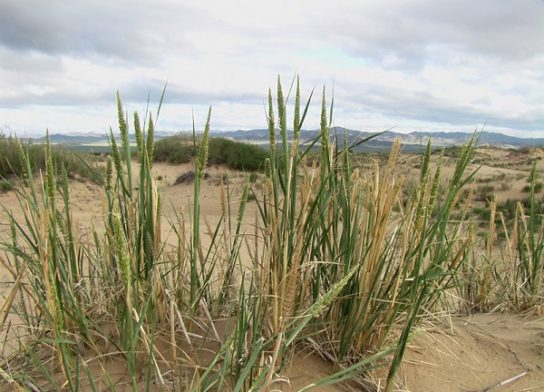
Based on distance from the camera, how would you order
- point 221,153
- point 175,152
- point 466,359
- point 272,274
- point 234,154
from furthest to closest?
point 175,152, point 221,153, point 234,154, point 466,359, point 272,274

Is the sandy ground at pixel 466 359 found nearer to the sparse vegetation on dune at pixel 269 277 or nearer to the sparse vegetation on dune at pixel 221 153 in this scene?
the sparse vegetation on dune at pixel 269 277

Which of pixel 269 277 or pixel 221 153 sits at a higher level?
pixel 269 277

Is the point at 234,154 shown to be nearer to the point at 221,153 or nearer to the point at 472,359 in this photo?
the point at 221,153

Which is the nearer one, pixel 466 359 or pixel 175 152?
pixel 466 359

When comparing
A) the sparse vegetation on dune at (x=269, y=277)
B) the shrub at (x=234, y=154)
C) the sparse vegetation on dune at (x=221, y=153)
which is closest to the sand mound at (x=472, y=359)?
→ the sparse vegetation on dune at (x=269, y=277)

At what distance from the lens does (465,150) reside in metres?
1.74

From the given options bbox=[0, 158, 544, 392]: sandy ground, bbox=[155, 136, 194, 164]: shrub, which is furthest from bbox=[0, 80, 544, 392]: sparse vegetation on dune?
bbox=[155, 136, 194, 164]: shrub

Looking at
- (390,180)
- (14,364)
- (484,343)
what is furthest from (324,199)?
(14,364)

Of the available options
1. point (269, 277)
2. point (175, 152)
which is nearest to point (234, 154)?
point (175, 152)

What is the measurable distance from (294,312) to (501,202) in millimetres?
12548

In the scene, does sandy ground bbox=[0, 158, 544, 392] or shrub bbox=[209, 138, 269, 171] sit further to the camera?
shrub bbox=[209, 138, 269, 171]

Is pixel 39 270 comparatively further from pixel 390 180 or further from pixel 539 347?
pixel 539 347

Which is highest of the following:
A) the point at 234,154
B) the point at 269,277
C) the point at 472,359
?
the point at 269,277

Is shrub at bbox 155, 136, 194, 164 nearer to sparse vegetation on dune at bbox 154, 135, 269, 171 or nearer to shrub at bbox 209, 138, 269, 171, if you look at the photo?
sparse vegetation on dune at bbox 154, 135, 269, 171
